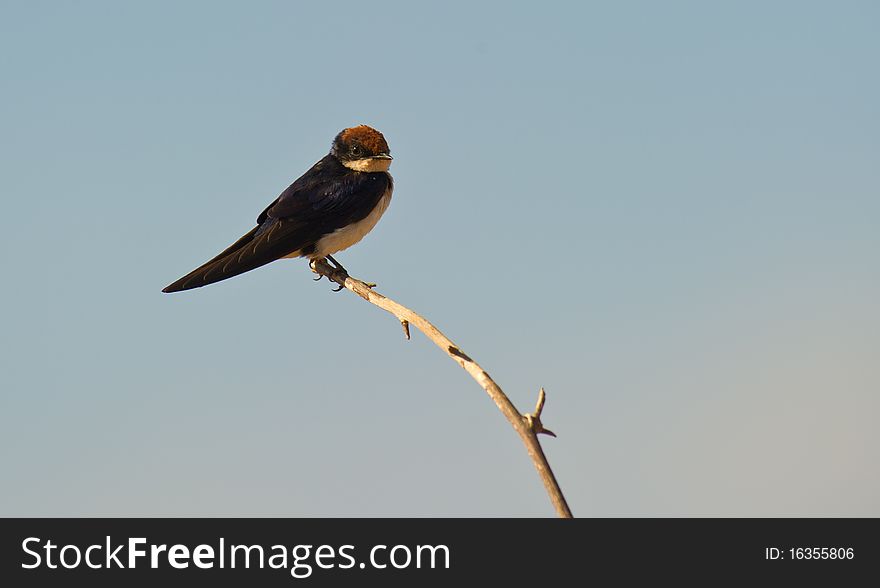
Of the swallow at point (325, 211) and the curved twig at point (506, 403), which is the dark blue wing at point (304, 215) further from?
the curved twig at point (506, 403)

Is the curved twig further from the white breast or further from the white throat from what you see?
the white throat

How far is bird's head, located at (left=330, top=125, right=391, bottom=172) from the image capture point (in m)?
10.9

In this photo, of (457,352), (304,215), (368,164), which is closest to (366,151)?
(368,164)

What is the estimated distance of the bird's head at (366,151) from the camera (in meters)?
10.9

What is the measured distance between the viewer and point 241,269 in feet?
32.9

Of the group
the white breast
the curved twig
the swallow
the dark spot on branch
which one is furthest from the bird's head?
the dark spot on branch

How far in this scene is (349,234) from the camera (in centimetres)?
1066

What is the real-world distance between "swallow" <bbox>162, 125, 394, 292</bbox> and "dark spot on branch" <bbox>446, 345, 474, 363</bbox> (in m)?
4.24

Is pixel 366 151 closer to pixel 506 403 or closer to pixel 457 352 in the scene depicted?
pixel 457 352

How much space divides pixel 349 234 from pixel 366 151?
961mm

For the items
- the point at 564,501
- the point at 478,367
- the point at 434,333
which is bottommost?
the point at 564,501

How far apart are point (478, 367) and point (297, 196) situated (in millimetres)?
5218

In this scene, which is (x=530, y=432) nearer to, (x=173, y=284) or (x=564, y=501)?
(x=564, y=501)
